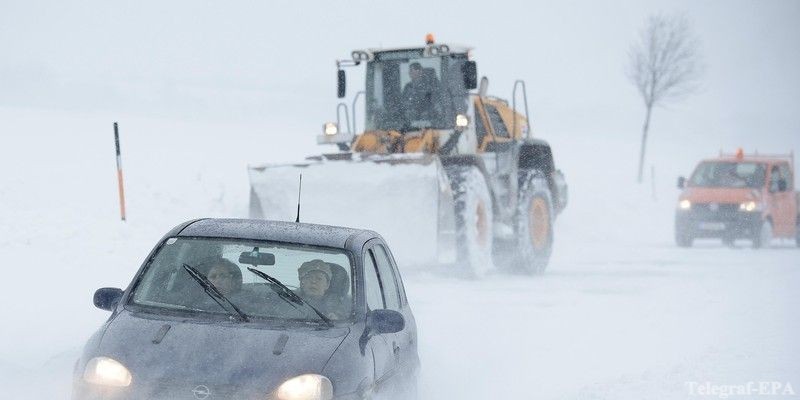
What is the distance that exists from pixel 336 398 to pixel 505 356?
14.9 feet

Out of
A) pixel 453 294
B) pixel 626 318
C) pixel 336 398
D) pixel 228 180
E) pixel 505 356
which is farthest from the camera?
pixel 228 180

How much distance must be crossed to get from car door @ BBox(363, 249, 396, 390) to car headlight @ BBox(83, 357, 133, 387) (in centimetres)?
115

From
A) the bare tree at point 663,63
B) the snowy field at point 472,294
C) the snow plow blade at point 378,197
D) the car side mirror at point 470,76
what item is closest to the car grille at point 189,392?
the snowy field at point 472,294

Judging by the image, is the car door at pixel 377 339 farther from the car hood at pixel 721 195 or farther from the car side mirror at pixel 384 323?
the car hood at pixel 721 195

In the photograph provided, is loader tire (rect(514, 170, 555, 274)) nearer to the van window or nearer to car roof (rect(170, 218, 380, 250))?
the van window

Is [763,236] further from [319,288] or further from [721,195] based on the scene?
[319,288]

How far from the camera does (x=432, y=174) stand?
15234 millimetres

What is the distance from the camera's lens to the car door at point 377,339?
5938mm

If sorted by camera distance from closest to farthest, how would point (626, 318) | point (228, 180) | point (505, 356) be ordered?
1. point (505, 356)
2. point (626, 318)
3. point (228, 180)

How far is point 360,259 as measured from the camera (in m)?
6.26

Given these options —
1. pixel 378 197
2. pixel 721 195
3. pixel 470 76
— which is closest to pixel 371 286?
pixel 378 197

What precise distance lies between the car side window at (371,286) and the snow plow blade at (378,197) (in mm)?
8501

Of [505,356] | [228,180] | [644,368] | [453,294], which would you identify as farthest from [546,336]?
[228,180]

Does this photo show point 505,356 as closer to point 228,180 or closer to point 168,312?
point 168,312
